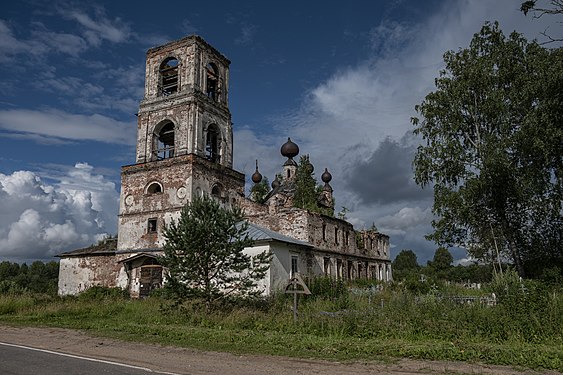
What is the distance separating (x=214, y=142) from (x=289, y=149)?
554 inches

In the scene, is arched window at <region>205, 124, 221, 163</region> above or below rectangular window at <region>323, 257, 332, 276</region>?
above

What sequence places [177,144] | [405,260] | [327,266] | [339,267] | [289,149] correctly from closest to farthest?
[177,144] < [327,266] < [339,267] < [289,149] < [405,260]

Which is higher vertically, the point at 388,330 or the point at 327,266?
the point at 327,266

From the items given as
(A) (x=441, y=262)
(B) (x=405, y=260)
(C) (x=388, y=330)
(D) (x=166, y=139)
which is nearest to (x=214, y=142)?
(D) (x=166, y=139)

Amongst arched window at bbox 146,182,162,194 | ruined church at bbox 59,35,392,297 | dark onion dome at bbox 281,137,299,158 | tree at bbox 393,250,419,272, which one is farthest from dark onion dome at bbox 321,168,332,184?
tree at bbox 393,250,419,272

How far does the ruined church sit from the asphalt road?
49.4 ft

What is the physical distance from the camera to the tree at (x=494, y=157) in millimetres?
22172

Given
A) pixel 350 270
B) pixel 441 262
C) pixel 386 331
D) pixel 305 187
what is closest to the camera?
pixel 386 331

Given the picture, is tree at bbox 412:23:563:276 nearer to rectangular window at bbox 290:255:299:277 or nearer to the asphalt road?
rectangular window at bbox 290:255:299:277

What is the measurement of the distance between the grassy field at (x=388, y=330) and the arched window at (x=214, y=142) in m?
16.5

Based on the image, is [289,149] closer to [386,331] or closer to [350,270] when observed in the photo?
[350,270]

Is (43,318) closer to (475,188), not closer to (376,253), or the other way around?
(475,188)

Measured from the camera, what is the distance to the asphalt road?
705cm

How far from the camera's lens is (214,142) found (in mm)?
29828
